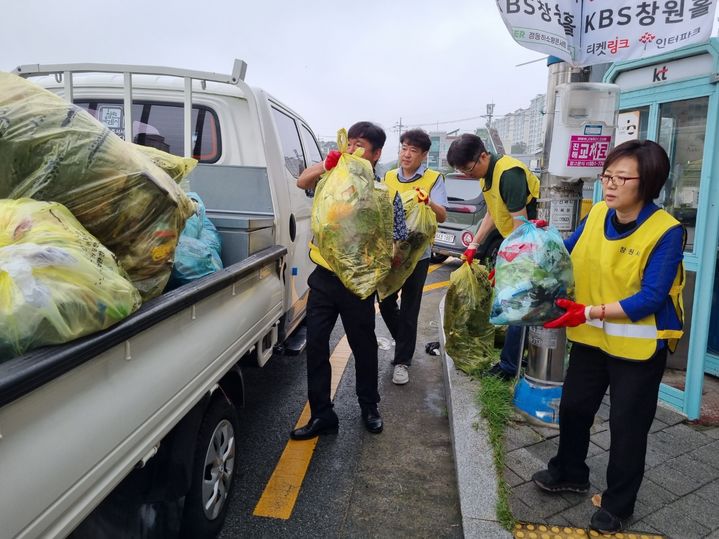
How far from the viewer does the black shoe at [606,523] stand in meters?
2.14

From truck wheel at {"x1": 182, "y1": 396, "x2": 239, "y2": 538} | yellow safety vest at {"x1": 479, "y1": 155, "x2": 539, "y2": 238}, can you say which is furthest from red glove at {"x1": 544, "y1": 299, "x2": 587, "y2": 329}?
truck wheel at {"x1": 182, "y1": 396, "x2": 239, "y2": 538}

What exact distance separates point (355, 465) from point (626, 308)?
1688mm

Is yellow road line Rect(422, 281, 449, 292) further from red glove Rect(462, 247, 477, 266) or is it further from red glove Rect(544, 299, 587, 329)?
red glove Rect(544, 299, 587, 329)

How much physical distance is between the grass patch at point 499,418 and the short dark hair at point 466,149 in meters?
1.49

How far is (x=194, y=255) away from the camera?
222cm

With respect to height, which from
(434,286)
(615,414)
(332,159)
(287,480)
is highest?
(332,159)

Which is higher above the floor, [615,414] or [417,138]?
[417,138]

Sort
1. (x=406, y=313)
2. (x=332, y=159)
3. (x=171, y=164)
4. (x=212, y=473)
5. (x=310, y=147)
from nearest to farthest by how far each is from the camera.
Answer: (x=212, y=473), (x=171, y=164), (x=332, y=159), (x=406, y=313), (x=310, y=147)

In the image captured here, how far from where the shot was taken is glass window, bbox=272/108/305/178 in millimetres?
3607

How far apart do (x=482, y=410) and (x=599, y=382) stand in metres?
0.96

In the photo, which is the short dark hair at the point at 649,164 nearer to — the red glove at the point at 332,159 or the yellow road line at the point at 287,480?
the red glove at the point at 332,159

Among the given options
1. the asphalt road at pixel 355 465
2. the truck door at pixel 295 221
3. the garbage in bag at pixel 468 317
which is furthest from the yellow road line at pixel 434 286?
the truck door at pixel 295 221

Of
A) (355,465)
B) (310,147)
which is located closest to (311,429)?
(355,465)

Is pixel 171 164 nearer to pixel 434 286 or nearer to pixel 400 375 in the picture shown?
pixel 400 375
